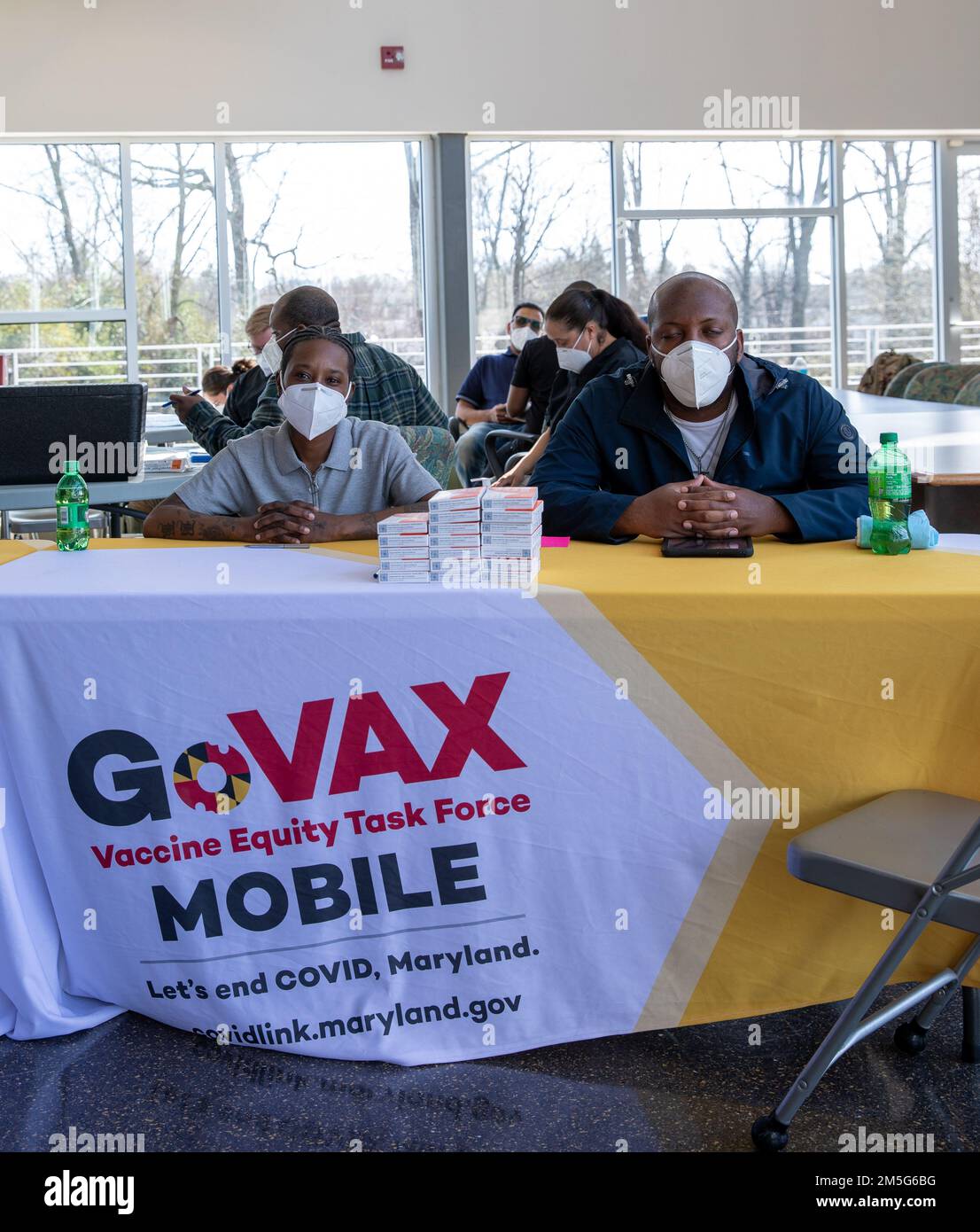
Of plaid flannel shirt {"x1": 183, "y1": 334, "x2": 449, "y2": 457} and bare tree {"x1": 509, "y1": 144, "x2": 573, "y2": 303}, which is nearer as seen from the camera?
plaid flannel shirt {"x1": 183, "y1": 334, "x2": 449, "y2": 457}

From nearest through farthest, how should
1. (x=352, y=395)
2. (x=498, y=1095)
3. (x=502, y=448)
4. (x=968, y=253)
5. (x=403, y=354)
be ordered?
(x=498, y=1095), (x=352, y=395), (x=502, y=448), (x=403, y=354), (x=968, y=253)

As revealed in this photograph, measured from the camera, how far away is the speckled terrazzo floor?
5.86 ft

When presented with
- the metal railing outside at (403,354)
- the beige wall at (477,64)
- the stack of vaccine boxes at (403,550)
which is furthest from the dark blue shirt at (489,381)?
the stack of vaccine boxes at (403,550)

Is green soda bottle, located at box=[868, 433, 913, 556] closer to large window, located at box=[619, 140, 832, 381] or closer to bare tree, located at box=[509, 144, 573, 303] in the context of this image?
large window, located at box=[619, 140, 832, 381]

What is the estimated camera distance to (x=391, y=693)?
77.2 inches

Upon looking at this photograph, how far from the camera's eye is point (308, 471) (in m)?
2.73

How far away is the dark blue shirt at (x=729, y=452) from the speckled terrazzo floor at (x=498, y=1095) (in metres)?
0.96

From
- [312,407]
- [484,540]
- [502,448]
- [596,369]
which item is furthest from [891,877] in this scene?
[502,448]

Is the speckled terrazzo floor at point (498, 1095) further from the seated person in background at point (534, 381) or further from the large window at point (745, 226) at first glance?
the large window at point (745, 226)

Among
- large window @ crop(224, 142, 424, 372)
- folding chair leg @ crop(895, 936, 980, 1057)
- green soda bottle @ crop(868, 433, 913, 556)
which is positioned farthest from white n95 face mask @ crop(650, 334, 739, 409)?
large window @ crop(224, 142, 424, 372)

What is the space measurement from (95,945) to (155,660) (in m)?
0.50

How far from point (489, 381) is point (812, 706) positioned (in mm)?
5951

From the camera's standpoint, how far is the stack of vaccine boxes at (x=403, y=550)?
2.02 m

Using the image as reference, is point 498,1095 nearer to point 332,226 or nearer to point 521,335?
point 521,335
